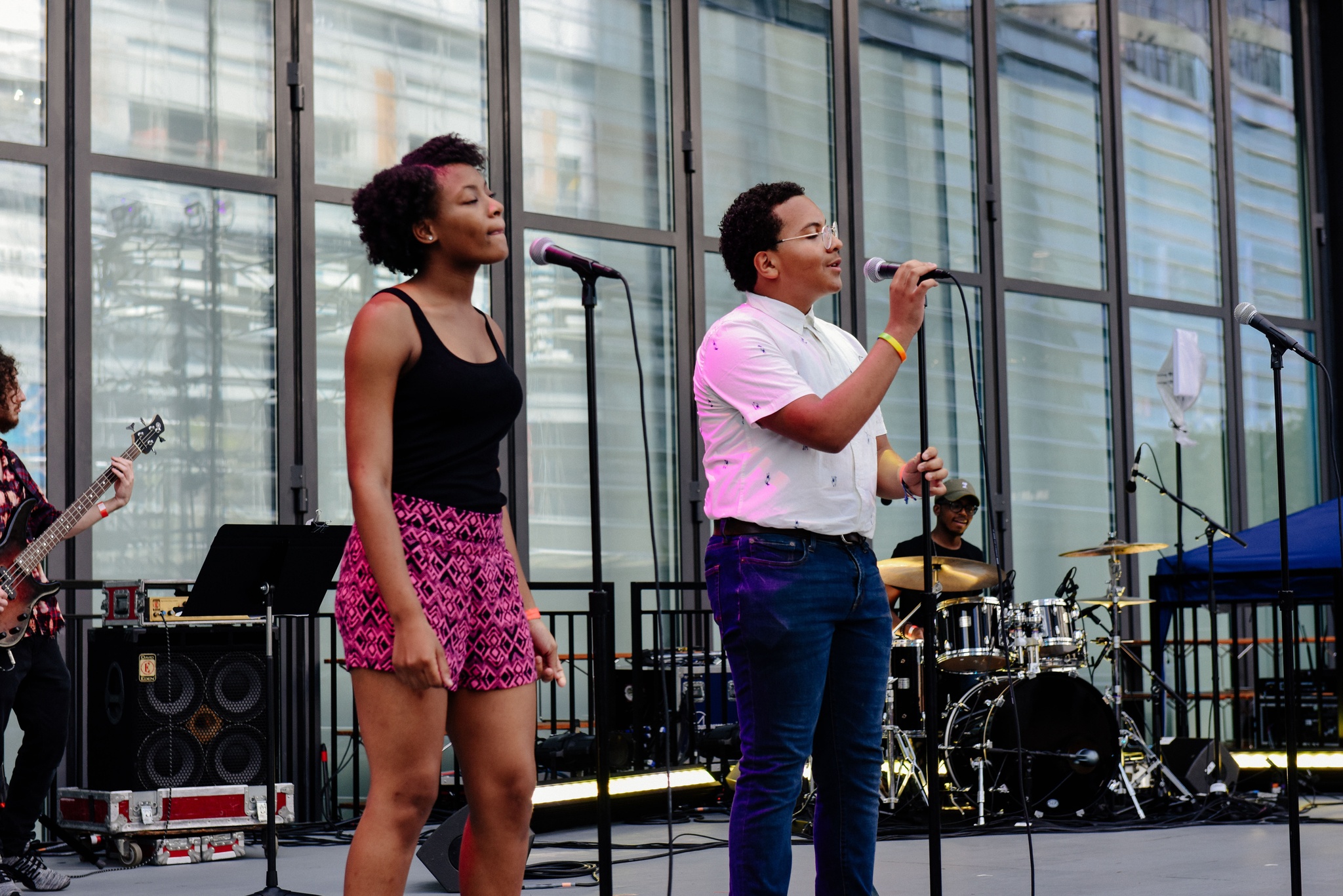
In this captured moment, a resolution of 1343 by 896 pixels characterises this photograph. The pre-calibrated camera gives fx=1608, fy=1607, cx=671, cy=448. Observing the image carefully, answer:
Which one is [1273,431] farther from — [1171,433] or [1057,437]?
[1057,437]

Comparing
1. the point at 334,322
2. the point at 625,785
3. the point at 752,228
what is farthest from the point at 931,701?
the point at 334,322

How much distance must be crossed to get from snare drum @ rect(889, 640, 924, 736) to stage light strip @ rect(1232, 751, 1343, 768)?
7.44 feet

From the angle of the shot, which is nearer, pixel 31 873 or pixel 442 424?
pixel 442 424

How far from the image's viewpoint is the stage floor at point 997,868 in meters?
5.04

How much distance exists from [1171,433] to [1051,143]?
2.18m

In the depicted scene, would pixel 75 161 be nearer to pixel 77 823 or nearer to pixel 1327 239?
pixel 77 823

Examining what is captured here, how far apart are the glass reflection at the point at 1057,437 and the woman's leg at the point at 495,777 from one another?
7897mm

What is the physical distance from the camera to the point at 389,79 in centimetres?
821

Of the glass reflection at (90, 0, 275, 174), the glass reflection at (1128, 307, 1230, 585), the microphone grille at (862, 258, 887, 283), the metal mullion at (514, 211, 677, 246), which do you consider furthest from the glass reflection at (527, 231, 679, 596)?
the microphone grille at (862, 258, 887, 283)

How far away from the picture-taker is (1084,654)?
24.2 ft

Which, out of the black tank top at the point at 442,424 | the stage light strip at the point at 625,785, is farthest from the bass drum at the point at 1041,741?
the black tank top at the point at 442,424

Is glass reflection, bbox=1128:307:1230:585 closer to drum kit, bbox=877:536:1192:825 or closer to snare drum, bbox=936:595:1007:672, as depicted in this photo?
drum kit, bbox=877:536:1192:825

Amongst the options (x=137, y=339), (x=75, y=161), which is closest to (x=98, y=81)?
(x=75, y=161)

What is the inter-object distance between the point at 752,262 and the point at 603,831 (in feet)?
4.08
